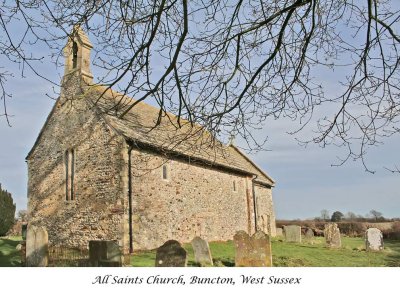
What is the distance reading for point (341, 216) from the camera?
48.8 m

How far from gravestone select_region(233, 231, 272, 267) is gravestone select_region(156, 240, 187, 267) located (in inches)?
97.6

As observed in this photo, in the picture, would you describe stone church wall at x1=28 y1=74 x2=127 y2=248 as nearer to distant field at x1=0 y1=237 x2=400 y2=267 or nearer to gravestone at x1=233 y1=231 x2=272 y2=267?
distant field at x1=0 y1=237 x2=400 y2=267

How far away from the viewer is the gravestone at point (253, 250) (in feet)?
37.9

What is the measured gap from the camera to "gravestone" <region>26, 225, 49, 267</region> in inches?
458

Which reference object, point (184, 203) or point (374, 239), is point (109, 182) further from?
point (374, 239)

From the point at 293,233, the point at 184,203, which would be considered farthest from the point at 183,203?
the point at 293,233

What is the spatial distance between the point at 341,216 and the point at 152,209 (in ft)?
126

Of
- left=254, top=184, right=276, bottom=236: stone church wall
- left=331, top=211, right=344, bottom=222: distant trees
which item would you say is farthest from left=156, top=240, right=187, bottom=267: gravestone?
left=331, top=211, right=344, bottom=222: distant trees

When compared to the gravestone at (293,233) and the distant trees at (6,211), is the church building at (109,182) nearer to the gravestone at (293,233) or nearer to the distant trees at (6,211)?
the gravestone at (293,233)

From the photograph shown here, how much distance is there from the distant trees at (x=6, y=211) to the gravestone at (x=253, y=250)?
1855 cm

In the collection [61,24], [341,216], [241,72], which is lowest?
[341,216]

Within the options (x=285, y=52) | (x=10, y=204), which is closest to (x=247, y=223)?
(x=10, y=204)
